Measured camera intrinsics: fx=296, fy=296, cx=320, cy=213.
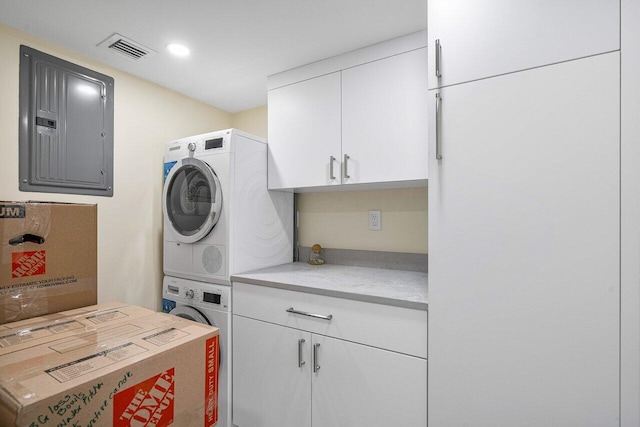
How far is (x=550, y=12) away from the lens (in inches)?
39.7

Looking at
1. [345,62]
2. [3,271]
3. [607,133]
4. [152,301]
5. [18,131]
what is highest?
[345,62]

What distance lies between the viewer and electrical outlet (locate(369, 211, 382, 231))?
6.88ft

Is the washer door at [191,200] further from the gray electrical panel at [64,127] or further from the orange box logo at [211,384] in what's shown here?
the orange box logo at [211,384]

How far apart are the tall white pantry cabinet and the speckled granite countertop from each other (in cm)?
20

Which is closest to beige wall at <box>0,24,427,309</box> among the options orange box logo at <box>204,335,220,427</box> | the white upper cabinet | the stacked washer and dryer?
the stacked washer and dryer

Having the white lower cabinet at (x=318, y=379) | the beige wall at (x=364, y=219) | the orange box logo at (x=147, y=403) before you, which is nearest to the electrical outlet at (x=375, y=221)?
the beige wall at (x=364, y=219)

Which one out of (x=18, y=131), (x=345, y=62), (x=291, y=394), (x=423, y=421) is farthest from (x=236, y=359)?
(x=345, y=62)

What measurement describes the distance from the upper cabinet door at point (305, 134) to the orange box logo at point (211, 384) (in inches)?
46.2

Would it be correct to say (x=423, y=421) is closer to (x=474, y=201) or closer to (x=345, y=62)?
(x=474, y=201)

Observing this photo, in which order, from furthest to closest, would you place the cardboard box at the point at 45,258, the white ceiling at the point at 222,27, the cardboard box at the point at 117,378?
the white ceiling at the point at 222,27 → the cardboard box at the point at 45,258 → the cardboard box at the point at 117,378

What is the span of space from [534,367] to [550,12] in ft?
4.00

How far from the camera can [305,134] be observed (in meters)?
1.97

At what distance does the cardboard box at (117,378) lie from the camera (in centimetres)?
66

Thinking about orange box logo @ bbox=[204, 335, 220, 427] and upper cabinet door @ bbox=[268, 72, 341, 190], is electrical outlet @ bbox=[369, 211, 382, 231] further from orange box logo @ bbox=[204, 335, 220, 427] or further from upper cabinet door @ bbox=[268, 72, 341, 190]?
orange box logo @ bbox=[204, 335, 220, 427]
